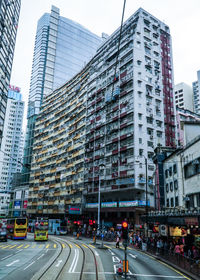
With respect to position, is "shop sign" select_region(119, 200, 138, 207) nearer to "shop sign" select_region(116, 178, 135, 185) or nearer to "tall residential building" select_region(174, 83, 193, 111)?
"shop sign" select_region(116, 178, 135, 185)

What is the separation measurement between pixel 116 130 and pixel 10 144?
122 metres

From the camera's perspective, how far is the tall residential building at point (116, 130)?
180 ft

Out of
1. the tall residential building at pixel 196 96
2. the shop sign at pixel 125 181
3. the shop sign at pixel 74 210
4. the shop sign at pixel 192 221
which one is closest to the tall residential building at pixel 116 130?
the shop sign at pixel 125 181

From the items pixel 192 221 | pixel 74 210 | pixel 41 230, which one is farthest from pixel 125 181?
pixel 192 221

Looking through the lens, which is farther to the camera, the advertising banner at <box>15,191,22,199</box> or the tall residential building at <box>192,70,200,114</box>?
the tall residential building at <box>192,70,200,114</box>

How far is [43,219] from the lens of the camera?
43.7m

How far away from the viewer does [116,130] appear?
60312mm

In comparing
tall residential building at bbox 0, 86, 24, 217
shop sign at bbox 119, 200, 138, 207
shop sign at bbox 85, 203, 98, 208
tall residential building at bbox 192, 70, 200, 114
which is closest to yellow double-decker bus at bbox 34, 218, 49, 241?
shop sign at bbox 119, 200, 138, 207

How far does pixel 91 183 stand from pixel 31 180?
36082mm

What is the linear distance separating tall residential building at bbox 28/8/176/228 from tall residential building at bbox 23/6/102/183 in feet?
153

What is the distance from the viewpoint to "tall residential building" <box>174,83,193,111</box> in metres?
137

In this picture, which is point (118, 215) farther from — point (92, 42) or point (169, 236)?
point (92, 42)

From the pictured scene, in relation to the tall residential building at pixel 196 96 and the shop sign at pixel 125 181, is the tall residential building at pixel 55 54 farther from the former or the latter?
the shop sign at pixel 125 181

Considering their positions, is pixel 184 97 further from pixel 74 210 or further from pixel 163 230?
pixel 163 230
